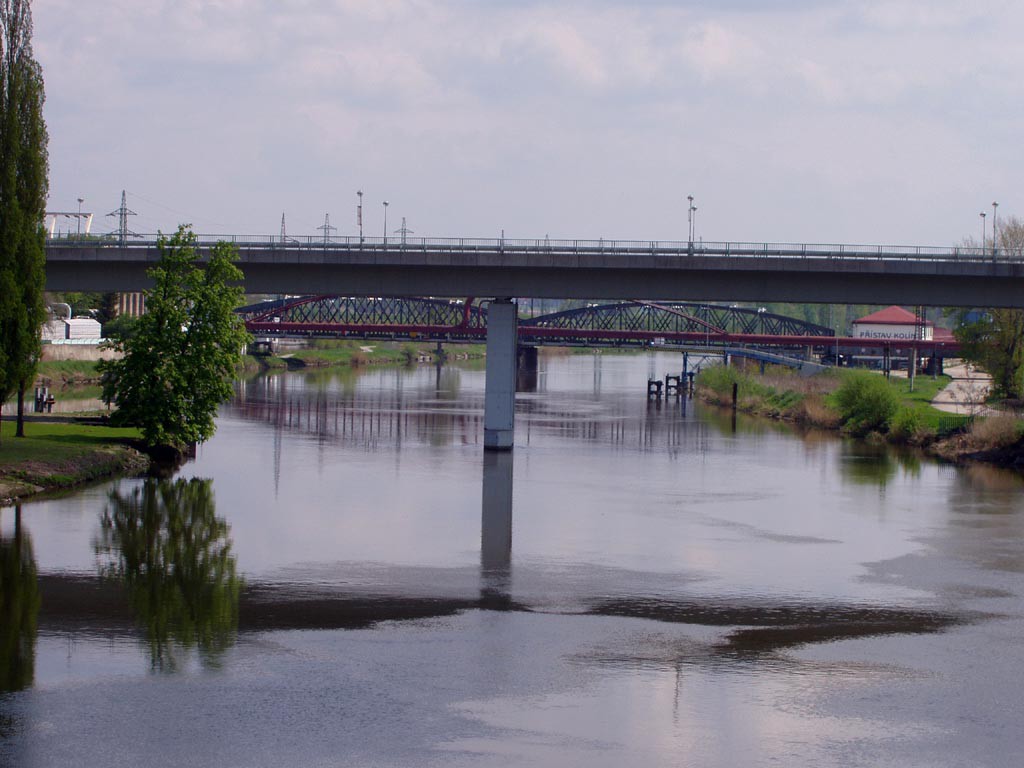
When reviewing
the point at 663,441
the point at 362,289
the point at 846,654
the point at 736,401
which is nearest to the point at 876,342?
the point at 736,401

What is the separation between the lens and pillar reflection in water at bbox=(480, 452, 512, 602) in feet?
107

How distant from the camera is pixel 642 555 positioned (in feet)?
121

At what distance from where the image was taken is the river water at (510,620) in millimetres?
20953

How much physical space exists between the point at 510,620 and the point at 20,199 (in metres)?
29.2

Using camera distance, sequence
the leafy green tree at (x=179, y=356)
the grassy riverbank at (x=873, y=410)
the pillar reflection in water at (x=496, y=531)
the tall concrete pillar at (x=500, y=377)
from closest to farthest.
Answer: the pillar reflection in water at (x=496, y=531) < the leafy green tree at (x=179, y=356) < the tall concrete pillar at (x=500, y=377) < the grassy riverbank at (x=873, y=410)

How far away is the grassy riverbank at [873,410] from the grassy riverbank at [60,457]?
4065cm

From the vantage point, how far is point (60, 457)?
1925 inches

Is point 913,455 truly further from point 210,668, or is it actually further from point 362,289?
point 210,668

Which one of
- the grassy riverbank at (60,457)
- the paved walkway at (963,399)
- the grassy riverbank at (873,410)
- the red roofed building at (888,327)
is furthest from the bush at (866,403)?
the red roofed building at (888,327)

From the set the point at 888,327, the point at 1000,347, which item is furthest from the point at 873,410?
the point at 888,327

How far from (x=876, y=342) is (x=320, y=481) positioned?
289 feet

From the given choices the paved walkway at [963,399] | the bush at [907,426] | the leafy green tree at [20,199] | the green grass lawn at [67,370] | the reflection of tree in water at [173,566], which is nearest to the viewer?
the reflection of tree in water at [173,566]

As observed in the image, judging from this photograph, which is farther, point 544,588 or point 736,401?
point 736,401

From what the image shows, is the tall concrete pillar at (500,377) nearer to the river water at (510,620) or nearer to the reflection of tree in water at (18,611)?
the river water at (510,620)
